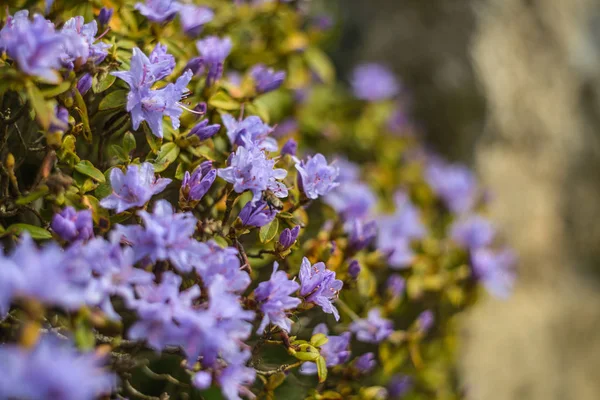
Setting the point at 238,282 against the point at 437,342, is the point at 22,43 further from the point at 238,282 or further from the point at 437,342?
the point at 437,342

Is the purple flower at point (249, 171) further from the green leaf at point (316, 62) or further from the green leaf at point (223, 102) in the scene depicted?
the green leaf at point (316, 62)

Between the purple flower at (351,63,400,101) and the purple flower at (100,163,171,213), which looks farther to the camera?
the purple flower at (351,63,400,101)

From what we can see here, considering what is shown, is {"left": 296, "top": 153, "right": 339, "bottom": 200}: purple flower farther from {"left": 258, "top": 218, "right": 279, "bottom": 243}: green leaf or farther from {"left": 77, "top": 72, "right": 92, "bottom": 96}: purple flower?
{"left": 77, "top": 72, "right": 92, "bottom": 96}: purple flower

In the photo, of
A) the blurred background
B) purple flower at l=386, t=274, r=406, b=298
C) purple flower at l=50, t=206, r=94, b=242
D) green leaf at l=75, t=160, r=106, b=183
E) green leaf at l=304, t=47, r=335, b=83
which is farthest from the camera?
the blurred background

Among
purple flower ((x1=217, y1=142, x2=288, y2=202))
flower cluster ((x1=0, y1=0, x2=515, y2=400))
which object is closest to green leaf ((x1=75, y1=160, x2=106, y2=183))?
flower cluster ((x1=0, y1=0, x2=515, y2=400))

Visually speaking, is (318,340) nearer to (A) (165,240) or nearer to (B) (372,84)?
(A) (165,240)

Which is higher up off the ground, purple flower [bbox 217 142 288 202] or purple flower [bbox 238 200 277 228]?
purple flower [bbox 217 142 288 202]

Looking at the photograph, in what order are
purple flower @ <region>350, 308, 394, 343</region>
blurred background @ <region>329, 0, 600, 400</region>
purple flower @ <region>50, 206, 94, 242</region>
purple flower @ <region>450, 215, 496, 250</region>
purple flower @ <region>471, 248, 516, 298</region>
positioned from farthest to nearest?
blurred background @ <region>329, 0, 600, 400</region>
purple flower @ <region>450, 215, 496, 250</region>
purple flower @ <region>471, 248, 516, 298</region>
purple flower @ <region>350, 308, 394, 343</region>
purple flower @ <region>50, 206, 94, 242</region>
